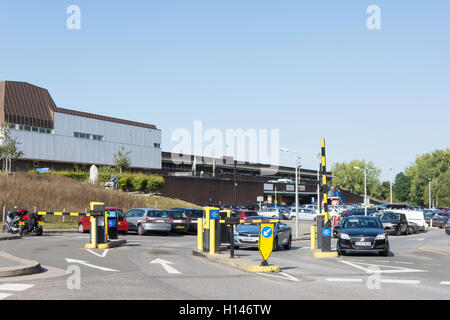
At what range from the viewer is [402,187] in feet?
497

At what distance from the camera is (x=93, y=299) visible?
9.34m

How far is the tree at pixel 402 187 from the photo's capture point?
494ft

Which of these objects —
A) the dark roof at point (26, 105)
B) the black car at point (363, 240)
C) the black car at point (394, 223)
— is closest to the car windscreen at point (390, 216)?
the black car at point (394, 223)

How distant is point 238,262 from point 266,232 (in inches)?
72.1

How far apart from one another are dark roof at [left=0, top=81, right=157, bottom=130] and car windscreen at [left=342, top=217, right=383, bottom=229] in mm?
51662

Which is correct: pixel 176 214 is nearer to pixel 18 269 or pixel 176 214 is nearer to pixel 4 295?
pixel 18 269

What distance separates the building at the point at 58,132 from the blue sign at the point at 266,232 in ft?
178

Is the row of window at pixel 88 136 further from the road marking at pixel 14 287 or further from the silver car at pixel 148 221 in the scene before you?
the road marking at pixel 14 287

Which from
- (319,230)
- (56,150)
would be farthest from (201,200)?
(319,230)

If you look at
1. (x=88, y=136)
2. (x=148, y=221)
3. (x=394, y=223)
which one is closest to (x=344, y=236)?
(x=148, y=221)

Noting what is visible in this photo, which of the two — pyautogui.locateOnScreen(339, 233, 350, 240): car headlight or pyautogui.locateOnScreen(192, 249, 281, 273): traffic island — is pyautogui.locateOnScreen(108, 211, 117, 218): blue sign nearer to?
pyautogui.locateOnScreen(192, 249, 281, 273): traffic island
